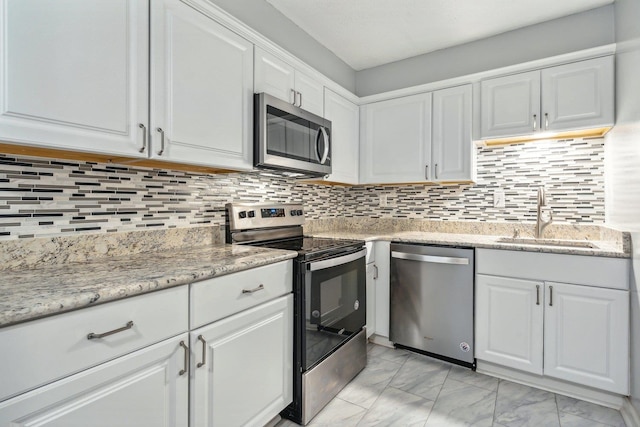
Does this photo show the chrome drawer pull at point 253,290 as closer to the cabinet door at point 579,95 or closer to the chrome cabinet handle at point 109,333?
the chrome cabinet handle at point 109,333

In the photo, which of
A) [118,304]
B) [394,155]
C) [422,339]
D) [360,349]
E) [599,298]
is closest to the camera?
[118,304]

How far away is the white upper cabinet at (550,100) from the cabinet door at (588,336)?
3.45 feet

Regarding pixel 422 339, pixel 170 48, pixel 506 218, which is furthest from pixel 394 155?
pixel 170 48

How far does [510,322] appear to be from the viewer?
203cm

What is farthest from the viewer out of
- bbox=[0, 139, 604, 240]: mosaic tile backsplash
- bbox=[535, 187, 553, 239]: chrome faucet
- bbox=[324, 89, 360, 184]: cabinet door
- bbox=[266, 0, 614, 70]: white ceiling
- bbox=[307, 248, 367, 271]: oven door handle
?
bbox=[324, 89, 360, 184]: cabinet door

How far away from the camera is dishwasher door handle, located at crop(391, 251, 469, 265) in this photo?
7.04 feet

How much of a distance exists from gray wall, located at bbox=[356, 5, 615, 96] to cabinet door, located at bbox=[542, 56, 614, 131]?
0.36m

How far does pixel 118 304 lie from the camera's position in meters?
0.95

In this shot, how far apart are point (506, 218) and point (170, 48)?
8.23 ft

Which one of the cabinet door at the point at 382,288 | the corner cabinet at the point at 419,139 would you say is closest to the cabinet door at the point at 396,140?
the corner cabinet at the point at 419,139

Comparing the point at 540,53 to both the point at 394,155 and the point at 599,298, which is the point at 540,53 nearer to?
the point at 394,155

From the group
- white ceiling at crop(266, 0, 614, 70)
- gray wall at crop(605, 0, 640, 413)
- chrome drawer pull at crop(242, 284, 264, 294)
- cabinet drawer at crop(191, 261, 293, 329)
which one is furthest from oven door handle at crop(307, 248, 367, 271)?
white ceiling at crop(266, 0, 614, 70)

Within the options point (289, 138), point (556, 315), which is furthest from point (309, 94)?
point (556, 315)

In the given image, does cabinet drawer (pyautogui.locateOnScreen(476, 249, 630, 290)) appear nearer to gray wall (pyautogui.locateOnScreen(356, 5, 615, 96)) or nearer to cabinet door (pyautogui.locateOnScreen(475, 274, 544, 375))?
cabinet door (pyautogui.locateOnScreen(475, 274, 544, 375))
